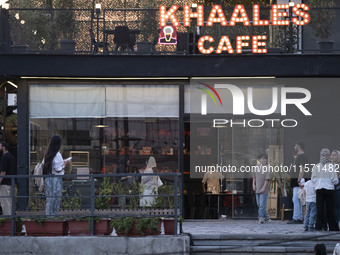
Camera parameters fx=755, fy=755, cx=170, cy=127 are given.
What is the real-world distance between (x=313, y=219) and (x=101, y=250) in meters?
4.28

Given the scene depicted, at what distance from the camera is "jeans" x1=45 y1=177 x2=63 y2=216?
12.6 m

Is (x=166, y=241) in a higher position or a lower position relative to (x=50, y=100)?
lower

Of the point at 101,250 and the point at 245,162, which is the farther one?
the point at 245,162

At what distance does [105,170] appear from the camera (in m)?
17.0

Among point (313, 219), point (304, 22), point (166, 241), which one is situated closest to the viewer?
point (166, 241)

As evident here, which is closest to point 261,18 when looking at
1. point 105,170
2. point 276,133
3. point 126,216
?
point 276,133

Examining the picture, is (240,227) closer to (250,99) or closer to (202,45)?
(250,99)

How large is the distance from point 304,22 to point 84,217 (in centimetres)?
703

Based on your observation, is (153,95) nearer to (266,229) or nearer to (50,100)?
(50,100)

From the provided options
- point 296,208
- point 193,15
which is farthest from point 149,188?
point 193,15

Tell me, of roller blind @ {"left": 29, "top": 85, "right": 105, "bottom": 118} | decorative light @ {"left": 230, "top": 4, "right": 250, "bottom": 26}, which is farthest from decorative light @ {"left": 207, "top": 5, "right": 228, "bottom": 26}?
roller blind @ {"left": 29, "top": 85, "right": 105, "bottom": 118}

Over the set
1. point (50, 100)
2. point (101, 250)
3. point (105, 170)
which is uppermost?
point (50, 100)

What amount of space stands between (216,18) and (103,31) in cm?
254

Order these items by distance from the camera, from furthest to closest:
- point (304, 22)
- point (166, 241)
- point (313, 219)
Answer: point (304, 22) → point (313, 219) → point (166, 241)
